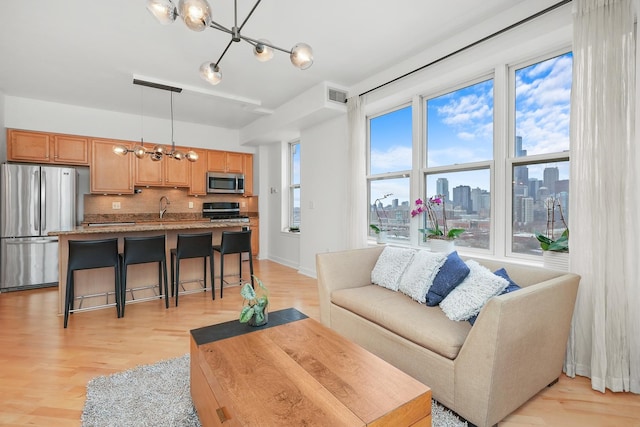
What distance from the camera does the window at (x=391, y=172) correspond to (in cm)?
384

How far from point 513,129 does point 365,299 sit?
2.09 meters

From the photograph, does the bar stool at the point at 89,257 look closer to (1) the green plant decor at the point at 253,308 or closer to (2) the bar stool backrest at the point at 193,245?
(2) the bar stool backrest at the point at 193,245

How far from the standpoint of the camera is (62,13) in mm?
2674

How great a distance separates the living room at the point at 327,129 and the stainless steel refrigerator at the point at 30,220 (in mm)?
758

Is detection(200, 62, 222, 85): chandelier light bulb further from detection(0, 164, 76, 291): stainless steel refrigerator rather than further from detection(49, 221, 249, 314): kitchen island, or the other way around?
detection(0, 164, 76, 291): stainless steel refrigerator

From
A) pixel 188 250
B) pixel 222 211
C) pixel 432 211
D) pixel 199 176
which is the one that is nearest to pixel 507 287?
pixel 432 211

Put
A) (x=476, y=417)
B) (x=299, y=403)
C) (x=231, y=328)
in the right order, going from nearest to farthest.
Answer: (x=299, y=403), (x=476, y=417), (x=231, y=328)

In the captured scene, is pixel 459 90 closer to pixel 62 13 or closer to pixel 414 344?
pixel 414 344

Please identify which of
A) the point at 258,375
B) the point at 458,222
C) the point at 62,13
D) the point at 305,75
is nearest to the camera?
the point at 258,375

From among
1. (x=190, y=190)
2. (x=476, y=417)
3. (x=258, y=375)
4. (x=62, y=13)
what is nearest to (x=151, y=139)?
(x=190, y=190)

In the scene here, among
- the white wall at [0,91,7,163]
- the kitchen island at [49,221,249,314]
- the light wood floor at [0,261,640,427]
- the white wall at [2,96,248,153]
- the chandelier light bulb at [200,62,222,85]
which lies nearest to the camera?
the light wood floor at [0,261,640,427]

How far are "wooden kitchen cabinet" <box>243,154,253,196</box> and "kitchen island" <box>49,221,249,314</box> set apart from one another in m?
2.54

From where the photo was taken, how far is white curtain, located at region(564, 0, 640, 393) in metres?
1.94

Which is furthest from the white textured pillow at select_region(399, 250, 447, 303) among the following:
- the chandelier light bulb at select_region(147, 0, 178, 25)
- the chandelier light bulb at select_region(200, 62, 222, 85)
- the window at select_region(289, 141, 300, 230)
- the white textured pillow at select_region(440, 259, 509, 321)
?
the window at select_region(289, 141, 300, 230)
